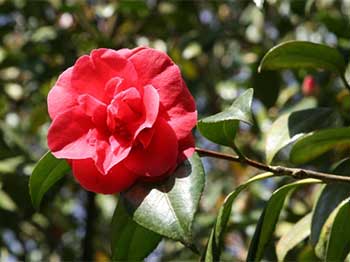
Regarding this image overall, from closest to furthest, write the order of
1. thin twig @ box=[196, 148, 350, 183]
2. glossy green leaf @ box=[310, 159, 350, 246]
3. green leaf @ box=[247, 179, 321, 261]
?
thin twig @ box=[196, 148, 350, 183]
green leaf @ box=[247, 179, 321, 261]
glossy green leaf @ box=[310, 159, 350, 246]

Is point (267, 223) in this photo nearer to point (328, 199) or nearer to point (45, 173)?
point (328, 199)

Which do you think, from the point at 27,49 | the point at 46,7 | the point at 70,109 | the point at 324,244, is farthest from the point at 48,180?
the point at 46,7

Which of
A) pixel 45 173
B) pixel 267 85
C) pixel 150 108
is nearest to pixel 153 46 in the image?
pixel 267 85

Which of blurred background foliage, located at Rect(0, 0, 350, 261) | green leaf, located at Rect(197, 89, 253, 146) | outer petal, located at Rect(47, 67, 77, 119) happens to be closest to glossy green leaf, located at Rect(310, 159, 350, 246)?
green leaf, located at Rect(197, 89, 253, 146)

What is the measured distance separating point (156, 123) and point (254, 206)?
62.6 inches

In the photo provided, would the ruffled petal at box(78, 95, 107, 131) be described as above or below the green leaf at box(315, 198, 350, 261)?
above

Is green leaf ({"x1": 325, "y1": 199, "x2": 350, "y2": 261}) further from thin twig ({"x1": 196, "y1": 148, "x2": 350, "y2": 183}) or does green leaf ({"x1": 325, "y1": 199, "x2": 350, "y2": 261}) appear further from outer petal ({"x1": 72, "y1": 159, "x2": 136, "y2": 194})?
outer petal ({"x1": 72, "y1": 159, "x2": 136, "y2": 194})

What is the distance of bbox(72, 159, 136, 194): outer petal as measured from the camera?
1.03 meters

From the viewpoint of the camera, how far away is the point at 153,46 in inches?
97.7

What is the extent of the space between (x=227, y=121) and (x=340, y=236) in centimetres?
29

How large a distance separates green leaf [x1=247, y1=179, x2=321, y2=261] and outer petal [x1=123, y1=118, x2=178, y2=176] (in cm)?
23

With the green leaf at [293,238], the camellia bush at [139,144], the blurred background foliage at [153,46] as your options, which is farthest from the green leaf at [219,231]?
the blurred background foliage at [153,46]

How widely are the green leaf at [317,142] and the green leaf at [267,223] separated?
115 mm

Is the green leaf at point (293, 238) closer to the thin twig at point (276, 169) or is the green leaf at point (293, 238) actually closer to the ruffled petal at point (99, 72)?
the thin twig at point (276, 169)
